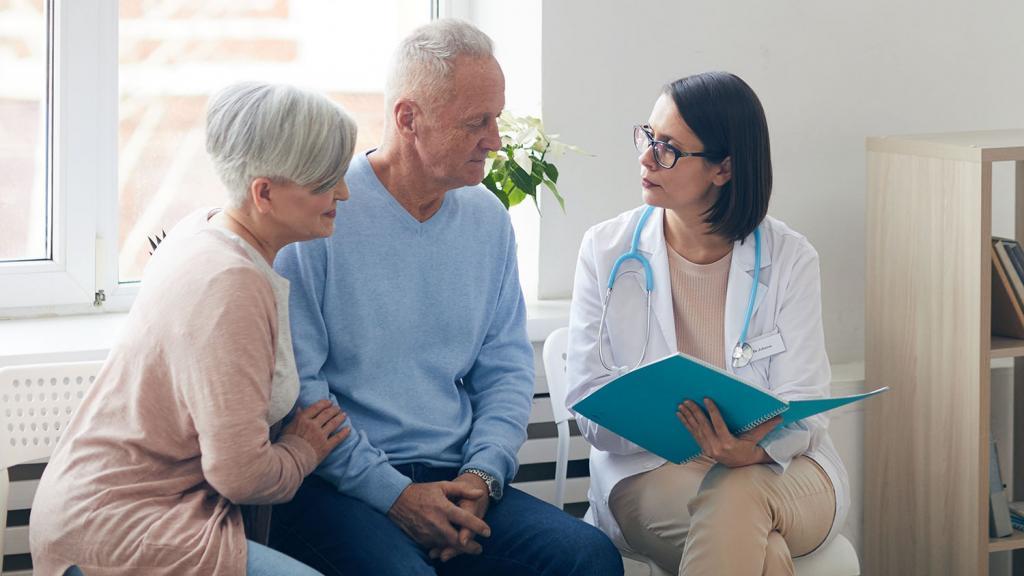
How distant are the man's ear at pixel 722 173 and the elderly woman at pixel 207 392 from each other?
0.75 m

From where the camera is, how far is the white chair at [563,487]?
2.14 meters

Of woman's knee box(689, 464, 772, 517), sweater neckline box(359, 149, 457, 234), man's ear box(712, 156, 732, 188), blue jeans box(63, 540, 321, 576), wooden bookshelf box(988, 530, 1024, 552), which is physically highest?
man's ear box(712, 156, 732, 188)

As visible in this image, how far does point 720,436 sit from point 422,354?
518 mm

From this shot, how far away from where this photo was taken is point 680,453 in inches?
82.0

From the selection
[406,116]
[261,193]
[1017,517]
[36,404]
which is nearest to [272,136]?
[261,193]

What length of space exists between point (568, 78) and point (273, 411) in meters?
1.21

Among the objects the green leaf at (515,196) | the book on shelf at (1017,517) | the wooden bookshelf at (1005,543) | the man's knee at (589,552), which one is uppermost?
the green leaf at (515,196)

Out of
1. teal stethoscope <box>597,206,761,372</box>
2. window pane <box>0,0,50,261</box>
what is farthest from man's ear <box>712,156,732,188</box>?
window pane <box>0,0,50,261</box>

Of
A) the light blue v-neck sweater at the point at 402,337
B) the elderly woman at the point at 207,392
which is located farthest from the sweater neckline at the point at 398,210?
the elderly woman at the point at 207,392

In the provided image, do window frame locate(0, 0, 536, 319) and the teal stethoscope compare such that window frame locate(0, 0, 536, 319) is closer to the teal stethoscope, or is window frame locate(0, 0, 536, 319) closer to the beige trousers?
the teal stethoscope

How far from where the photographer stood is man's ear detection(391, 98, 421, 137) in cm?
202

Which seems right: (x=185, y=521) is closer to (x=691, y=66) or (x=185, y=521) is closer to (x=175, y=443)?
(x=175, y=443)

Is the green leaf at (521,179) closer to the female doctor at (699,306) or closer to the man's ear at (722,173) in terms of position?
the female doctor at (699,306)

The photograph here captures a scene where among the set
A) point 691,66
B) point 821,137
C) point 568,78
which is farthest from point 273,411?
point 821,137
